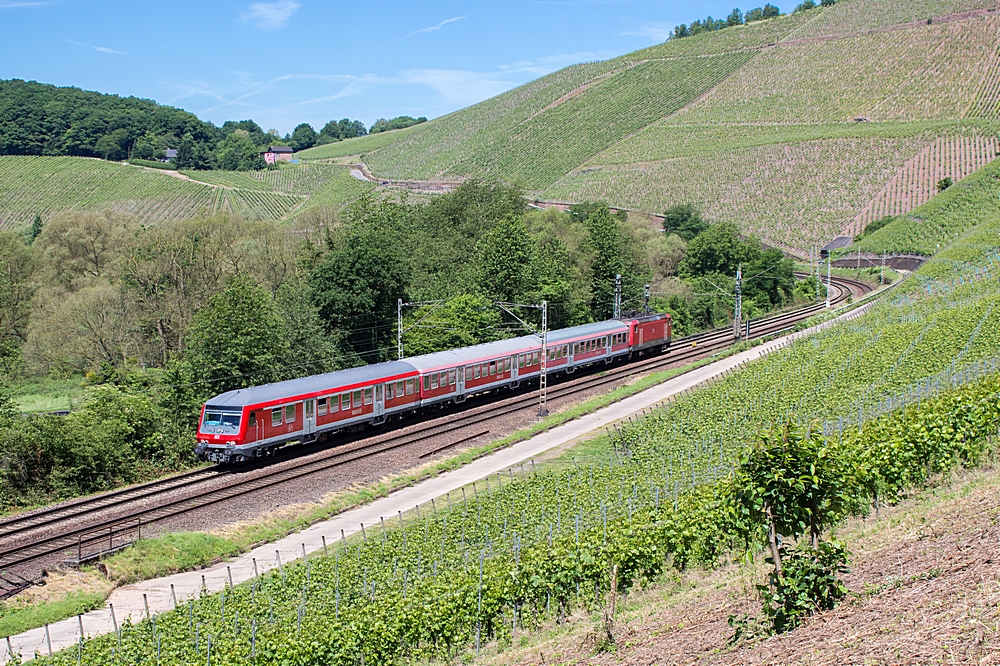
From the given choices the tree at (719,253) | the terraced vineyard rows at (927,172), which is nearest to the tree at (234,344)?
the tree at (719,253)

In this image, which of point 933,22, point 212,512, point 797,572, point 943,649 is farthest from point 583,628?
point 933,22

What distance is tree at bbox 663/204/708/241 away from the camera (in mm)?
113188

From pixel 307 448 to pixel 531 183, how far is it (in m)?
119

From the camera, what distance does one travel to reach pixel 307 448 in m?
37.8

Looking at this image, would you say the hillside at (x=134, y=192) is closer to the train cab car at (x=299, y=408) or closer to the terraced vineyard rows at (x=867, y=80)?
the terraced vineyard rows at (x=867, y=80)

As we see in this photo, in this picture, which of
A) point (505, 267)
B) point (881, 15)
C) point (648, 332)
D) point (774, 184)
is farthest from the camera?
point (881, 15)

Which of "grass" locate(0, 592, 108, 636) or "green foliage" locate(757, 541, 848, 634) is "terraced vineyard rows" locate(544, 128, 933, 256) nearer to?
"grass" locate(0, 592, 108, 636)

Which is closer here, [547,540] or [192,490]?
[547,540]

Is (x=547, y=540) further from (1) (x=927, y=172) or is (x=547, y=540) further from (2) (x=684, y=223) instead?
(1) (x=927, y=172)

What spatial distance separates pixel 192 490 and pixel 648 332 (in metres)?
37.0

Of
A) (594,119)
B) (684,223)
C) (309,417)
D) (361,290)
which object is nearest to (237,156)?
(594,119)

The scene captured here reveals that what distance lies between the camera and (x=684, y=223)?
114688mm

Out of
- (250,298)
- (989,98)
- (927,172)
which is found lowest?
(250,298)

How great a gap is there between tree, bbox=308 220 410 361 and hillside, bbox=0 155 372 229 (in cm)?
5281
